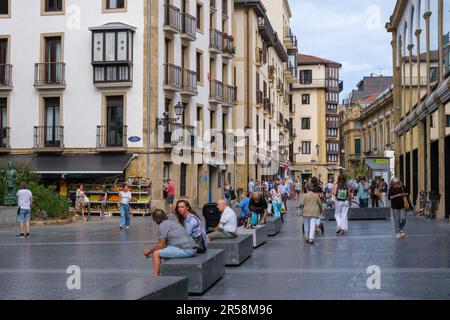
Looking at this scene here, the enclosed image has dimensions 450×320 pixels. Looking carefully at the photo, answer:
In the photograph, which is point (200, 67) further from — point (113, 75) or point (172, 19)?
point (113, 75)

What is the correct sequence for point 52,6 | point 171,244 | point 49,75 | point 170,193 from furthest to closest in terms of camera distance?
point 52,6, point 49,75, point 170,193, point 171,244

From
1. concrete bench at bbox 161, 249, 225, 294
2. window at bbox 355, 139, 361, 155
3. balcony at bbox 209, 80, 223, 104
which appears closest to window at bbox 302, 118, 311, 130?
window at bbox 355, 139, 361, 155

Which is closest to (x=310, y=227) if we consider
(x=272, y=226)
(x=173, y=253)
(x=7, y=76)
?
(x=272, y=226)

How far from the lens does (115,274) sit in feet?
41.5

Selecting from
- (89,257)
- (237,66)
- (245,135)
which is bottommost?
(89,257)

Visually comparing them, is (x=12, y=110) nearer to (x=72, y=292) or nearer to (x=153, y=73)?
(x=153, y=73)

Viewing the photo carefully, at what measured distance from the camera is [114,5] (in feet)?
119

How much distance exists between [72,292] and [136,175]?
25.1 m

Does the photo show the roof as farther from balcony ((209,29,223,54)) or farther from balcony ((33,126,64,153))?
balcony ((33,126,64,153))

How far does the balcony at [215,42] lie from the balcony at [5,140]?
1325 centimetres

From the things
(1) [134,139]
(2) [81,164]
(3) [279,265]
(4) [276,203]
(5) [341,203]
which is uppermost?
(1) [134,139]

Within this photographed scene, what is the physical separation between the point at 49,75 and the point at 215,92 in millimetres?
11400

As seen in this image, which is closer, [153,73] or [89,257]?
[89,257]
